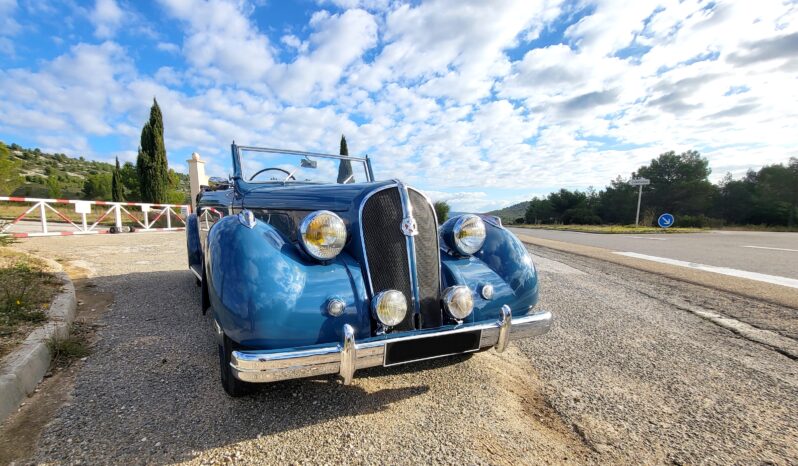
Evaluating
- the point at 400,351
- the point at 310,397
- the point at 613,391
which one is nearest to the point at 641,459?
the point at 613,391

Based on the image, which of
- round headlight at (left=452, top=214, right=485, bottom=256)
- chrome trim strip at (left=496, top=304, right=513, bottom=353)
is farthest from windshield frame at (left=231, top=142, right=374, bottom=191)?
chrome trim strip at (left=496, top=304, right=513, bottom=353)

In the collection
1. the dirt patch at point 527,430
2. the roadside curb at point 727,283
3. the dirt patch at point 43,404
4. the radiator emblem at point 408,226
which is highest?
the radiator emblem at point 408,226

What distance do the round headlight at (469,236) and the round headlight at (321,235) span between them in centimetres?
89

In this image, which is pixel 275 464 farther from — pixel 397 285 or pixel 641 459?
pixel 641 459

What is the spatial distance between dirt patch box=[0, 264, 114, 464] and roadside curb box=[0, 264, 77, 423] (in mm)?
41

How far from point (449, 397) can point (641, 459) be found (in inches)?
37.1

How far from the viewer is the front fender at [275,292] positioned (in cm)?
167

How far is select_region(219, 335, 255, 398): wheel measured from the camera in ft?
6.05

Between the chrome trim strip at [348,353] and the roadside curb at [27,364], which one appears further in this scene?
the roadside curb at [27,364]

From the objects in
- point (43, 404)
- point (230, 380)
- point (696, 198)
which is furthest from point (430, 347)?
point (696, 198)

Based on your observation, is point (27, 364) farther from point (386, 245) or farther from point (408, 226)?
point (408, 226)

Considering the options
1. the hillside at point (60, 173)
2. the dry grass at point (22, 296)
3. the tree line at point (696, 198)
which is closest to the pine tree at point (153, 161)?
the hillside at point (60, 173)

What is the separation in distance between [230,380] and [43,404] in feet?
3.24

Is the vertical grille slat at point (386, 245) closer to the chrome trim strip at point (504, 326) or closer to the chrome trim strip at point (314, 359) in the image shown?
the chrome trim strip at point (314, 359)
